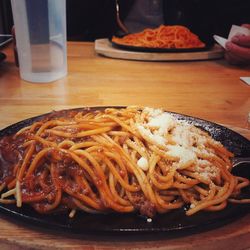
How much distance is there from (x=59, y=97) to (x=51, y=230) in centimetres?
106

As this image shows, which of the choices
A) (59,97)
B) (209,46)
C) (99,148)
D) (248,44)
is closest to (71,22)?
(209,46)

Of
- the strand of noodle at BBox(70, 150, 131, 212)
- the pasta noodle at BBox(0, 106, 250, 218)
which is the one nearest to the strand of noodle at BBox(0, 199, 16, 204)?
the pasta noodle at BBox(0, 106, 250, 218)

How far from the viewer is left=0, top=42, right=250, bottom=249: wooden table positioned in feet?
2.49

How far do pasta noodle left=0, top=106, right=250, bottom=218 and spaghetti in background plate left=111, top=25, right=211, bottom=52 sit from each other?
165 centimetres

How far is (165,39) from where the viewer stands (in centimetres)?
282

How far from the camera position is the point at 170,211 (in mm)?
829

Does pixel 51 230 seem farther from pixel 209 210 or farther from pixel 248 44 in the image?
pixel 248 44

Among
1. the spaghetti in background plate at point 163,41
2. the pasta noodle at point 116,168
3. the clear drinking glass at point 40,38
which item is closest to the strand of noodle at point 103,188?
the pasta noodle at point 116,168

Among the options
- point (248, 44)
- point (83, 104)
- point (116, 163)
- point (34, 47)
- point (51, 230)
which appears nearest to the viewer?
point (51, 230)

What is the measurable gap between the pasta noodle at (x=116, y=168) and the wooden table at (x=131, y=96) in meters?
0.07

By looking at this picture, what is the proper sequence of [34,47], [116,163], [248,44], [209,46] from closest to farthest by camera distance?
[116,163], [34,47], [248,44], [209,46]

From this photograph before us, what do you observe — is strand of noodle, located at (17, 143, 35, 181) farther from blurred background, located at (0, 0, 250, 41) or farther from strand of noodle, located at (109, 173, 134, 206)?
blurred background, located at (0, 0, 250, 41)

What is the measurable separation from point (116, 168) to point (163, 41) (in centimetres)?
205

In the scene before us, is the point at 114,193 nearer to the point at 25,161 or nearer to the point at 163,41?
the point at 25,161
